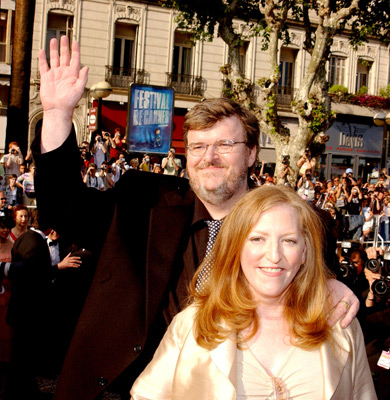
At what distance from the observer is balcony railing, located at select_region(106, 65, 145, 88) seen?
2578cm

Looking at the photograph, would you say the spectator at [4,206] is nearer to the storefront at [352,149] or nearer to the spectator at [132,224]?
the spectator at [132,224]

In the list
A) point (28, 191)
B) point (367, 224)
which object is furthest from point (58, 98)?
point (367, 224)

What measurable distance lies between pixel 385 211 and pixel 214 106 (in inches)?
531

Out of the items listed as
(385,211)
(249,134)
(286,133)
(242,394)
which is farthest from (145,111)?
(242,394)

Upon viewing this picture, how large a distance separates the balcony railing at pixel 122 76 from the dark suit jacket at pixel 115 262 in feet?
77.6

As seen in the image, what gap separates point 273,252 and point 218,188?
77 centimetres

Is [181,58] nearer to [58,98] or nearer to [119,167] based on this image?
[119,167]

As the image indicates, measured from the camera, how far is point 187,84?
27.3 meters

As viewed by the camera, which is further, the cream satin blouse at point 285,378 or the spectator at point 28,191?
the spectator at point 28,191

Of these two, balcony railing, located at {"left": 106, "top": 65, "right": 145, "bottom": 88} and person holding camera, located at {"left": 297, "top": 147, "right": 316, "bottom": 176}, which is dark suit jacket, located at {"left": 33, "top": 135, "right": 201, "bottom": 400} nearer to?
person holding camera, located at {"left": 297, "top": 147, "right": 316, "bottom": 176}

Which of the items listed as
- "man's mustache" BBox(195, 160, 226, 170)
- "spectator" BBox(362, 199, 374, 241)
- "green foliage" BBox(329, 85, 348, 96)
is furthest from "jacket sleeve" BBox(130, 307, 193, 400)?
"green foliage" BBox(329, 85, 348, 96)

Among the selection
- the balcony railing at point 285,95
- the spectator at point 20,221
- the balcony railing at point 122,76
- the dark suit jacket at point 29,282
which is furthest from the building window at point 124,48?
the dark suit jacket at point 29,282

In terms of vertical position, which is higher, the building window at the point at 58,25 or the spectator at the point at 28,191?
the building window at the point at 58,25

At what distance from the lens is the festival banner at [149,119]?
13453mm
